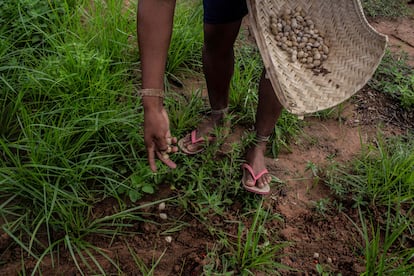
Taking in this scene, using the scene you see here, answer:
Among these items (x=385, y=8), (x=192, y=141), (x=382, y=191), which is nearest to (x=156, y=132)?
(x=192, y=141)

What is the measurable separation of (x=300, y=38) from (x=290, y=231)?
0.89m

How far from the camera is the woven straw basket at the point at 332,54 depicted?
1503mm

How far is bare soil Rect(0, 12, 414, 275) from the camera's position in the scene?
1.73 m

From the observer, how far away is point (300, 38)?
1652 millimetres

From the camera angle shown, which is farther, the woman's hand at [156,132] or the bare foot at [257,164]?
the bare foot at [257,164]

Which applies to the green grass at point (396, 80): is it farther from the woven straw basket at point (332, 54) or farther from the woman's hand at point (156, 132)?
the woman's hand at point (156, 132)

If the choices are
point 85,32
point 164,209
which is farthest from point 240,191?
point 85,32

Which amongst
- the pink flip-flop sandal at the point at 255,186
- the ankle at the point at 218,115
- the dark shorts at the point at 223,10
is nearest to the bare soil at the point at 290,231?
the pink flip-flop sandal at the point at 255,186

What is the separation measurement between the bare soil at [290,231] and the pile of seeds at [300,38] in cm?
75

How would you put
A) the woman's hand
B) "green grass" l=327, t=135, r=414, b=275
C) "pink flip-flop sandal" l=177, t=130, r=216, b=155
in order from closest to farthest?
the woman's hand < "green grass" l=327, t=135, r=414, b=275 < "pink flip-flop sandal" l=177, t=130, r=216, b=155

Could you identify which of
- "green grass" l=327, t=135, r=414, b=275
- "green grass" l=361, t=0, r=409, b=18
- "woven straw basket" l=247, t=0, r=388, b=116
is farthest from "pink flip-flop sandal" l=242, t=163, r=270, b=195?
"green grass" l=361, t=0, r=409, b=18

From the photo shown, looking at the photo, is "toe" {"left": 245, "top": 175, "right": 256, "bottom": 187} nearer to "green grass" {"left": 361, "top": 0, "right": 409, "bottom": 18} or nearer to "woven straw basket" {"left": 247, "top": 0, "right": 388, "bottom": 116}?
"woven straw basket" {"left": 247, "top": 0, "right": 388, "bottom": 116}

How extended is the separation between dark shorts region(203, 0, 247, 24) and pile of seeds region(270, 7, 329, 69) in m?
0.20

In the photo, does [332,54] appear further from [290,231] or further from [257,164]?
[290,231]
